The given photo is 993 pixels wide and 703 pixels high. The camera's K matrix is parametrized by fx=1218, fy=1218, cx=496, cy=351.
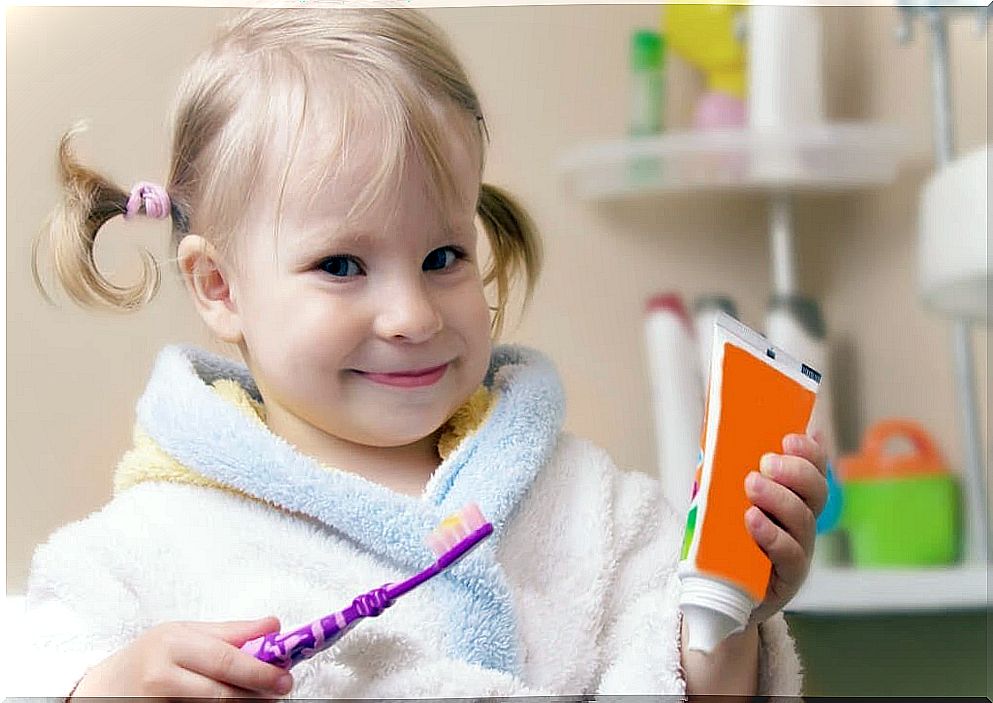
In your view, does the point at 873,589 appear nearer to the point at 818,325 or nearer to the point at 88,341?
the point at 818,325

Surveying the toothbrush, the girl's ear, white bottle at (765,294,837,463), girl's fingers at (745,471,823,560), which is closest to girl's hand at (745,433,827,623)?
girl's fingers at (745,471,823,560)

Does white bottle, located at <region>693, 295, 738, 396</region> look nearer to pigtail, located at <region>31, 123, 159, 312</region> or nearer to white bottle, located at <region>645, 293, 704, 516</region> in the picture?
white bottle, located at <region>645, 293, 704, 516</region>

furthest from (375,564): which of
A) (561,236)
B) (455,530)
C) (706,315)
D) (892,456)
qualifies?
(892,456)

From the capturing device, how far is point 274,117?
54 centimetres

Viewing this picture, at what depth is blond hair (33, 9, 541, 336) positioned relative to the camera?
0.54m

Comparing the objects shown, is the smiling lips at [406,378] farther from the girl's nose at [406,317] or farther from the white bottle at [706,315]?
the white bottle at [706,315]

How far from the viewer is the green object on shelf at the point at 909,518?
0.91 metres

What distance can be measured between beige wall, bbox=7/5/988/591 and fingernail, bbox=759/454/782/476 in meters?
0.18

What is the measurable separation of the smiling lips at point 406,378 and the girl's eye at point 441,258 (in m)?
0.05

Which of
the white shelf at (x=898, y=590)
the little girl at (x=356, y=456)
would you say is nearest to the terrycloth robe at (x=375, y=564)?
the little girl at (x=356, y=456)

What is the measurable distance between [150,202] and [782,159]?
1.65 feet

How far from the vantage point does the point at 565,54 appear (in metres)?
0.74

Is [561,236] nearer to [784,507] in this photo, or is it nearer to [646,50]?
[646,50]

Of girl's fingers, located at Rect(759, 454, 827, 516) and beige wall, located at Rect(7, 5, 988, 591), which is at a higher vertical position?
beige wall, located at Rect(7, 5, 988, 591)
